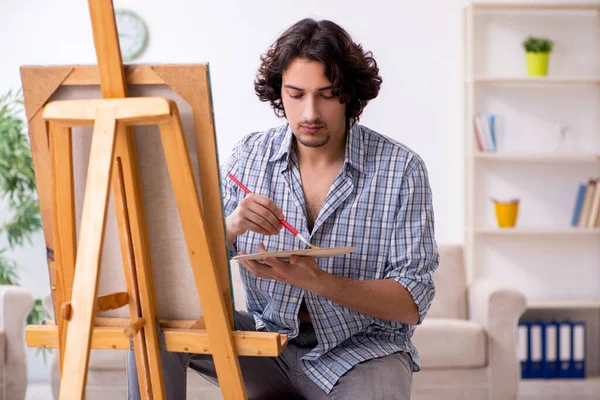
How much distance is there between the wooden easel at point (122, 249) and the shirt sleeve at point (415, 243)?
1.46ft

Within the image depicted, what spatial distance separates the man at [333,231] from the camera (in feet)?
5.80

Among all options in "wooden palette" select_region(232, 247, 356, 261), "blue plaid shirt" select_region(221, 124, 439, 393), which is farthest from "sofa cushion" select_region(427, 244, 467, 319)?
"wooden palette" select_region(232, 247, 356, 261)

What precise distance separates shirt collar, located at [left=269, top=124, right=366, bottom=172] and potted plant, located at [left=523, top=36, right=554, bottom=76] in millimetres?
2722

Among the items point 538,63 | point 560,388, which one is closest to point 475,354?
point 560,388

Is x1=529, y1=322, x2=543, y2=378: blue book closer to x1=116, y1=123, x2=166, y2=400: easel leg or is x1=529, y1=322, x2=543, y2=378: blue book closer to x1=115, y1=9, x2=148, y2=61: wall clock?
x1=115, y1=9, x2=148, y2=61: wall clock

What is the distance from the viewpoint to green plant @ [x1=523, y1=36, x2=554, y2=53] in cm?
438

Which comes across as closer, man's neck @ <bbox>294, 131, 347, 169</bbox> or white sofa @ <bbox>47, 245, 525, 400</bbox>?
man's neck @ <bbox>294, 131, 347, 169</bbox>

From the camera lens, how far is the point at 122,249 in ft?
5.01

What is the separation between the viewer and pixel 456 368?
3.35 m

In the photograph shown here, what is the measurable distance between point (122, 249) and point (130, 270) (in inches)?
1.7

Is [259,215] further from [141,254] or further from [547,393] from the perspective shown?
[547,393]

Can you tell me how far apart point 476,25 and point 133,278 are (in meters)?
3.50

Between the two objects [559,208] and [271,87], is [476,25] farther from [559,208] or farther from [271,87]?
[271,87]

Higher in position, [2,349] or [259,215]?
[259,215]
